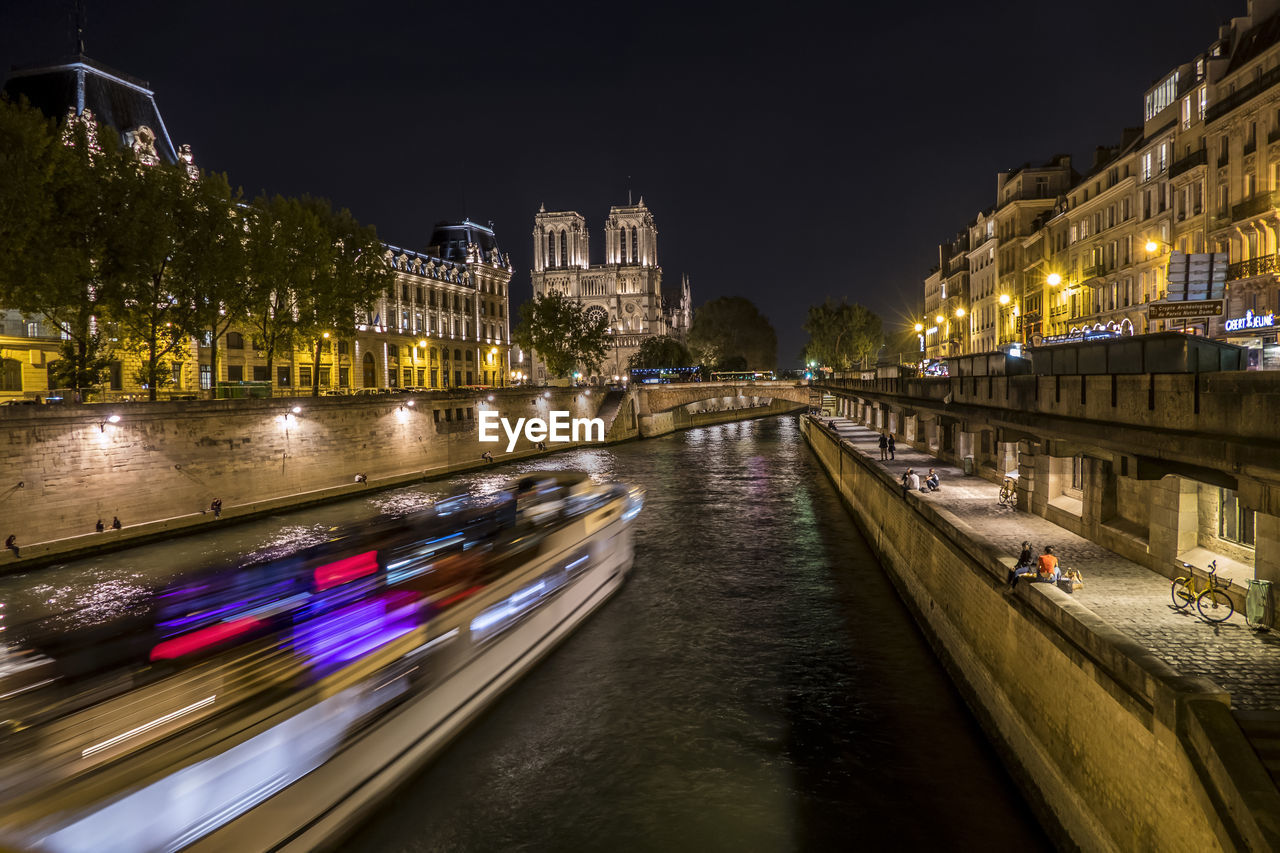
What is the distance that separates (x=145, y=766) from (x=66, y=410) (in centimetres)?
2621

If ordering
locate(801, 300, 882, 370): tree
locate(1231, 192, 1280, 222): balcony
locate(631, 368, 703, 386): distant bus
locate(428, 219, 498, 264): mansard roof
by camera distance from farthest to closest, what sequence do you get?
locate(631, 368, 703, 386): distant bus → locate(801, 300, 882, 370): tree → locate(428, 219, 498, 264): mansard roof → locate(1231, 192, 1280, 222): balcony

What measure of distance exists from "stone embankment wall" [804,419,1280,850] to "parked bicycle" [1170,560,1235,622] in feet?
9.43

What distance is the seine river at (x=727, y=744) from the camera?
39.8 ft

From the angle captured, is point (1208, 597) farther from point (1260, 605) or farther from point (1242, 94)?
point (1242, 94)

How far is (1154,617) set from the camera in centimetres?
1273

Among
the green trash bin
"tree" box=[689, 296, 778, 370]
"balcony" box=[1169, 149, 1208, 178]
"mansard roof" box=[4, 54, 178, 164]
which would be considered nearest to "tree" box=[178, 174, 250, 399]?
"mansard roof" box=[4, 54, 178, 164]

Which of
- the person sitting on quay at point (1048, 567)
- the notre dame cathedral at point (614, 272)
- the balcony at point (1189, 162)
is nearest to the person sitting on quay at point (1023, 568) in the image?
the person sitting on quay at point (1048, 567)

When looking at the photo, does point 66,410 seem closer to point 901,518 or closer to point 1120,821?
point 901,518

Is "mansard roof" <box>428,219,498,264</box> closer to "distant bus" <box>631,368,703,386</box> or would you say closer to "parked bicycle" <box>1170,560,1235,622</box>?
"distant bus" <box>631,368,703,386</box>

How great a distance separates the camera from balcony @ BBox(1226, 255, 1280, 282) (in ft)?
95.7

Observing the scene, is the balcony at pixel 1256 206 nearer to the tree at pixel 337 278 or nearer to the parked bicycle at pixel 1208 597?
the parked bicycle at pixel 1208 597

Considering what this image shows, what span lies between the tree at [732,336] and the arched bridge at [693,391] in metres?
33.0

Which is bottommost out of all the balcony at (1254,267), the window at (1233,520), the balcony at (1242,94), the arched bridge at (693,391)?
the window at (1233,520)

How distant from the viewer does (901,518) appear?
2383 cm
